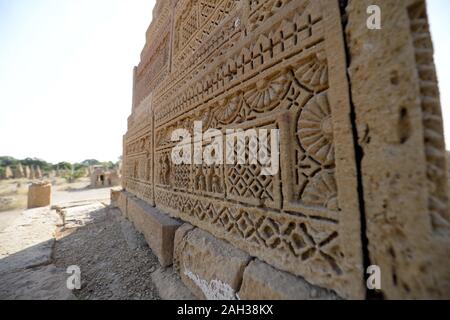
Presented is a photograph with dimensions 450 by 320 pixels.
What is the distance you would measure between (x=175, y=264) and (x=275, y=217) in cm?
137

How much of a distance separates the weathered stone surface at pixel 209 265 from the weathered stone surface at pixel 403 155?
0.85 metres

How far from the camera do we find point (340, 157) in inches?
39.3

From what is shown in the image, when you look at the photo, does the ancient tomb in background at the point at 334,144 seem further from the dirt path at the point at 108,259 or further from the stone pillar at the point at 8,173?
the stone pillar at the point at 8,173

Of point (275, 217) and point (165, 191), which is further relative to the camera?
point (165, 191)

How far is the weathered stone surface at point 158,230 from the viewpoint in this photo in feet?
7.44

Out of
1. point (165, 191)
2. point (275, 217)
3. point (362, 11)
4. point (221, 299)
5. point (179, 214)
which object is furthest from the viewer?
point (165, 191)

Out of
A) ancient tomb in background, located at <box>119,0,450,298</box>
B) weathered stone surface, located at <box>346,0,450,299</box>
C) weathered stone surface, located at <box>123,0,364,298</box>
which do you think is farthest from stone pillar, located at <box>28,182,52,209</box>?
weathered stone surface, located at <box>346,0,450,299</box>

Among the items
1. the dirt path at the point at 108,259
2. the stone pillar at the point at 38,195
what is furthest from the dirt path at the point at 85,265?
the stone pillar at the point at 38,195

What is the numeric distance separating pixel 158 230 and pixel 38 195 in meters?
7.37

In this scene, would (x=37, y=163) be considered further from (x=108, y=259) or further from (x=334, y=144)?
(x=334, y=144)

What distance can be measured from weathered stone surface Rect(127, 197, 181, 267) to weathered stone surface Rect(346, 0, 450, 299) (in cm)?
193

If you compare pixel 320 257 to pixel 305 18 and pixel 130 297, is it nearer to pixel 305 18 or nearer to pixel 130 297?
pixel 305 18

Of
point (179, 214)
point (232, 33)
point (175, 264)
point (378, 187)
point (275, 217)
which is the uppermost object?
point (232, 33)

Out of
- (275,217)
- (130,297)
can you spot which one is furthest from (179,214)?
(275,217)
